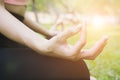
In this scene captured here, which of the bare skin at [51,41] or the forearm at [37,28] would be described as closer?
the bare skin at [51,41]

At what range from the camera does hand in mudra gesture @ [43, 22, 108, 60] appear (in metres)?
1.23

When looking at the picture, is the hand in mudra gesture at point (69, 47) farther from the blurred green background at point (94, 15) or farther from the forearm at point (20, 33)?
the blurred green background at point (94, 15)

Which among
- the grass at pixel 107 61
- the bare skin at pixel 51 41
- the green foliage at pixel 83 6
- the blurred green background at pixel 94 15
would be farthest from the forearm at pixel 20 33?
the green foliage at pixel 83 6

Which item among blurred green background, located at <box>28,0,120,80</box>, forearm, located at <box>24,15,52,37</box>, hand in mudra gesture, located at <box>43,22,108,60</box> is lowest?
hand in mudra gesture, located at <box>43,22,108,60</box>

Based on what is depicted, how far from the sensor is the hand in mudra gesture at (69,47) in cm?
123

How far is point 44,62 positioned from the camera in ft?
4.36

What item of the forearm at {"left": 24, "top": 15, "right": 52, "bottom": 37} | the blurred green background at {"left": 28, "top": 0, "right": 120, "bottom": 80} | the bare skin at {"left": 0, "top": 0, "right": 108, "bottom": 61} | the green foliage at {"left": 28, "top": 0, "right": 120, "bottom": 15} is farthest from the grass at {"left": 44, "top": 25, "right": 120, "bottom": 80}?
the bare skin at {"left": 0, "top": 0, "right": 108, "bottom": 61}

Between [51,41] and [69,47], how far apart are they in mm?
64

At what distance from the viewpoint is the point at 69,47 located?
49.5 inches

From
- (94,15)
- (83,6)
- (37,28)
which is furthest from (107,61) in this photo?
(94,15)

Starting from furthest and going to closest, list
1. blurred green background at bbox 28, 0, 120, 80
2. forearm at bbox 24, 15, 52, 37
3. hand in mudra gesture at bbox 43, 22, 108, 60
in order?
1. blurred green background at bbox 28, 0, 120, 80
2. forearm at bbox 24, 15, 52, 37
3. hand in mudra gesture at bbox 43, 22, 108, 60

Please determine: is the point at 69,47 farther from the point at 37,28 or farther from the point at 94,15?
the point at 94,15

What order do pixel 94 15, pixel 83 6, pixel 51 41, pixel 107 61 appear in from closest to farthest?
pixel 51 41, pixel 107 61, pixel 83 6, pixel 94 15

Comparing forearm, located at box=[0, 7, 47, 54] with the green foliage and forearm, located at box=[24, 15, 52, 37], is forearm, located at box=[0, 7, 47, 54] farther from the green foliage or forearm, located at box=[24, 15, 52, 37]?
the green foliage
